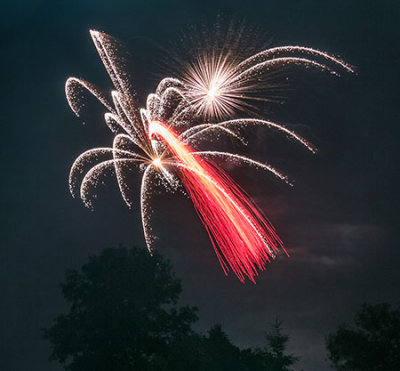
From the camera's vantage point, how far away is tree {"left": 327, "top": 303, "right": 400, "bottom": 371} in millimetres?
43969

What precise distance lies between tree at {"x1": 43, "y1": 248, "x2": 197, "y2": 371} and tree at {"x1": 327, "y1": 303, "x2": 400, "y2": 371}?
14170mm

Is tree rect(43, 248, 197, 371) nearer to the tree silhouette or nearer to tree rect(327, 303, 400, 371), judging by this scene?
the tree silhouette

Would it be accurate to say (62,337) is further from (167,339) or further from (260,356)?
(260,356)

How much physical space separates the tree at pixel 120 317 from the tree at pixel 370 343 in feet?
46.5

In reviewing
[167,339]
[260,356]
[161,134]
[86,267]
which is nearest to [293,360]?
[260,356]

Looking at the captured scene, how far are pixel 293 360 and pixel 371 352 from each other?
14.3 metres

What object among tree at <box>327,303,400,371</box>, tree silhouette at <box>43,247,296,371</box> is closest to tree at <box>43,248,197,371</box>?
tree silhouette at <box>43,247,296,371</box>

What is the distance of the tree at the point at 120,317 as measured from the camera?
46625mm

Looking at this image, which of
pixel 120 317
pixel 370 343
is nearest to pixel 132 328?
pixel 120 317

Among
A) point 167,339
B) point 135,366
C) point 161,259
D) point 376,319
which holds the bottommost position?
point 135,366

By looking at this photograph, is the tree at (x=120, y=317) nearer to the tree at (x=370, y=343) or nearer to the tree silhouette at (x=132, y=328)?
the tree silhouette at (x=132, y=328)

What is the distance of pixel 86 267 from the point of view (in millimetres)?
52656

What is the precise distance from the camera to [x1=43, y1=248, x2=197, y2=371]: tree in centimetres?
4662

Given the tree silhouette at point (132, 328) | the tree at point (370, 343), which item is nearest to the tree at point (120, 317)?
the tree silhouette at point (132, 328)
